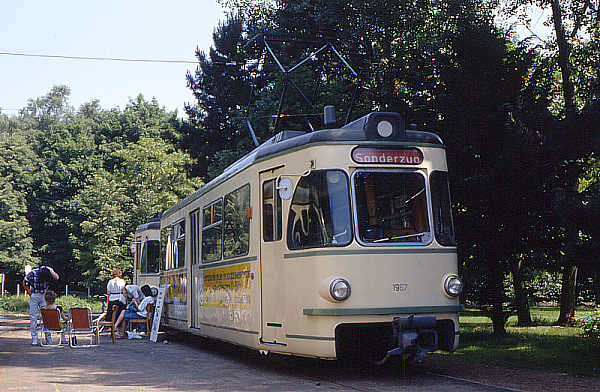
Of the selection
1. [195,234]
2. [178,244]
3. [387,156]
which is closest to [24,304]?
[178,244]

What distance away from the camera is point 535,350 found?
13750 millimetres

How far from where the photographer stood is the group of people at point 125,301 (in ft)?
63.8

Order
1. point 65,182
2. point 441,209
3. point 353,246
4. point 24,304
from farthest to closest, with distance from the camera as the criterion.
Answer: point 65,182, point 24,304, point 441,209, point 353,246

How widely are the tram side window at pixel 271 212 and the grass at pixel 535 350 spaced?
14.1 ft

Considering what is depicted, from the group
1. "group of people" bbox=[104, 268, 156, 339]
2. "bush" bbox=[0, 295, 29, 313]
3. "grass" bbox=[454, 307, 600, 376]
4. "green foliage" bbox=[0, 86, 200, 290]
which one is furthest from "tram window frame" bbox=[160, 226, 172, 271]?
"bush" bbox=[0, 295, 29, 313]

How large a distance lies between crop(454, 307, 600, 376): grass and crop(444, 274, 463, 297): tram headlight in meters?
2.41

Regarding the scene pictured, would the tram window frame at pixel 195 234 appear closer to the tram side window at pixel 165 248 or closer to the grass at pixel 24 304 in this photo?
the tram side window at pixel 165 248

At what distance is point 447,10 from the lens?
21.9 m

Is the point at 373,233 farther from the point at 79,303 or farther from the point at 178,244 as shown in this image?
the point at 79,303

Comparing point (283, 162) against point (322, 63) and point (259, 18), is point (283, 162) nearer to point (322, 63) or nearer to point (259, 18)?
point (322, 63)

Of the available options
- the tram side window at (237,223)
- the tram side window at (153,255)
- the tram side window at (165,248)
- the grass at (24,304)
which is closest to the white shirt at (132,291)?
the tram side window at (165,248)

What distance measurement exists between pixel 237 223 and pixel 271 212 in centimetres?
150

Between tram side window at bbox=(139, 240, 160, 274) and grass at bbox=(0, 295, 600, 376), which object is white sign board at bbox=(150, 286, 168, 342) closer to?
tram side window at bbox=(139, 240, 160, 274)

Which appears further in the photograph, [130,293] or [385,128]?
[130,293]
